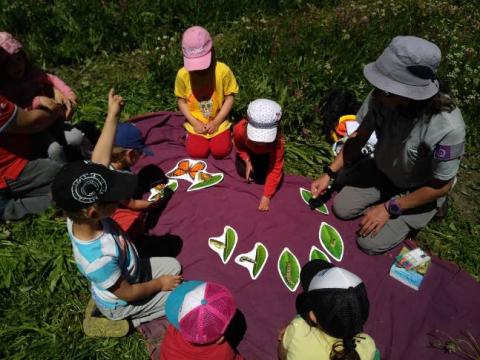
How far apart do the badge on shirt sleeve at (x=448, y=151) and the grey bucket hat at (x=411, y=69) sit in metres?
0.44

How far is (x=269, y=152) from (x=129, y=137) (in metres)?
1.48

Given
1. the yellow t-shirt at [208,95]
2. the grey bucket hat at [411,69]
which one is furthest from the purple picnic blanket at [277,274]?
the grey bucket hat at [411,69]

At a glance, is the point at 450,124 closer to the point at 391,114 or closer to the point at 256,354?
the point at 391,114

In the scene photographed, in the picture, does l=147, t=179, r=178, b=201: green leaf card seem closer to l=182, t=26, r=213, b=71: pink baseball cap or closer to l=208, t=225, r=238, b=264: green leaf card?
l=208, t=225, r=238, b=264: green leaf card

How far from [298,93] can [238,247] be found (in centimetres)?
224

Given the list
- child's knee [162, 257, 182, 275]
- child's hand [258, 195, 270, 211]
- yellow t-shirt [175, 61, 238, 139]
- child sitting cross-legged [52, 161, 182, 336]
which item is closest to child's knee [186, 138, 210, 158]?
yellow t-shirt [175, 61, 238, 139]

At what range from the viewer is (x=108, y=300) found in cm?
275

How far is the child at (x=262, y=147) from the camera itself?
3.20m

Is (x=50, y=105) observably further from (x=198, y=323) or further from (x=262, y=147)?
(x=198, y=323)

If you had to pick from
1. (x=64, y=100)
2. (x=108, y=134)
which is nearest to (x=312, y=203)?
(x=108, y=134)

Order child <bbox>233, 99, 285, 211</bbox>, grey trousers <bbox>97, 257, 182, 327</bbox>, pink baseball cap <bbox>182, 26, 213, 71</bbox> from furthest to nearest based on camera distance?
1. pink baseball cap <bbox>182, 26, 213, 71</bbox>
2. child <bbox>233, 99, 285, 211</bbox>
3. grey trousers <bbox>97, 257, 182, 327</bbox>

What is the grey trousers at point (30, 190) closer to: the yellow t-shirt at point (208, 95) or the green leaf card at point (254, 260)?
the yellow t-shirt at point (208, 95)

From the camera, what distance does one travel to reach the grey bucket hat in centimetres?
246

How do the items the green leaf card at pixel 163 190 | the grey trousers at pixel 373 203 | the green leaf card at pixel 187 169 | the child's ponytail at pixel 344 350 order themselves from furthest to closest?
the green leaf card at pixel 187 169 < the green leaf card at pixel 163 190 < the grey trousers at pixel 373 203 < the child's ponytail at pixel 344 350
